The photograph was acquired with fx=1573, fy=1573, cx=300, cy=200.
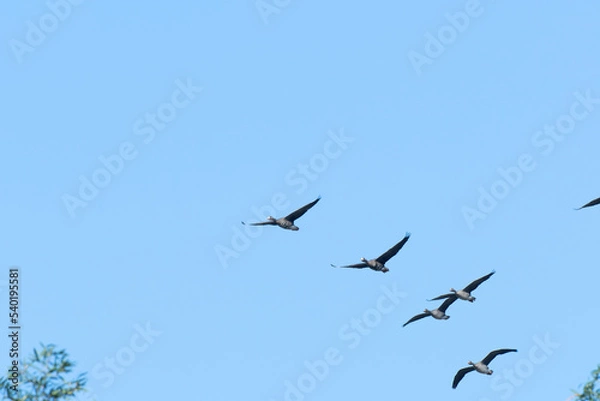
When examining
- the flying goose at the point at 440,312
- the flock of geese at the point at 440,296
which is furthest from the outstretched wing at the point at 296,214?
the flying goose at the point at 440,312

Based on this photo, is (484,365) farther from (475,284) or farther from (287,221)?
(287,221)

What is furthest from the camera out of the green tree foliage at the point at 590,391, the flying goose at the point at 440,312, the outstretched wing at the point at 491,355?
the flying goose at the point at 440,312

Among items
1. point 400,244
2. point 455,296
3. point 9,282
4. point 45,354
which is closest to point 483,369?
point 455,296

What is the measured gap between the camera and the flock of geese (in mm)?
64750

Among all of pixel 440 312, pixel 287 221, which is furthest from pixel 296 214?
pixel 440 312

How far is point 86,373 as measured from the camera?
43.1 m

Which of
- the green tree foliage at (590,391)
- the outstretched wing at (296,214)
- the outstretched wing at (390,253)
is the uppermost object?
the outstretched wing at (296,214)

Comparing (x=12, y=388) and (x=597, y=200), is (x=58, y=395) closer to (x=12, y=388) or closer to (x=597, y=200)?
(x=12, y=388)

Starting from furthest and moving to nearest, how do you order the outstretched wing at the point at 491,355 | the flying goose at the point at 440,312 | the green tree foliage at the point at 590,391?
the flying goose at the point at 440,312 → the outstretched wing at the point at 491,355 → the green tree foliage at the point at 590,391

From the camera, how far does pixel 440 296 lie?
70438 millimetres

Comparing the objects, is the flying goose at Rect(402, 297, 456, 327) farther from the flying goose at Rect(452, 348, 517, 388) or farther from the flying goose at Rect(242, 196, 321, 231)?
the flying goose at Rect(242, 196, 321, 231)

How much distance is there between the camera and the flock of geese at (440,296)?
212ft

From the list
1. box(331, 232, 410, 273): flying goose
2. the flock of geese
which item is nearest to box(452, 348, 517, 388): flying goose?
the flock of geese

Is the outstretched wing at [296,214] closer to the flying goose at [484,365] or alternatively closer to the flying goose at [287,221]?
the flying goose at [287,221]
